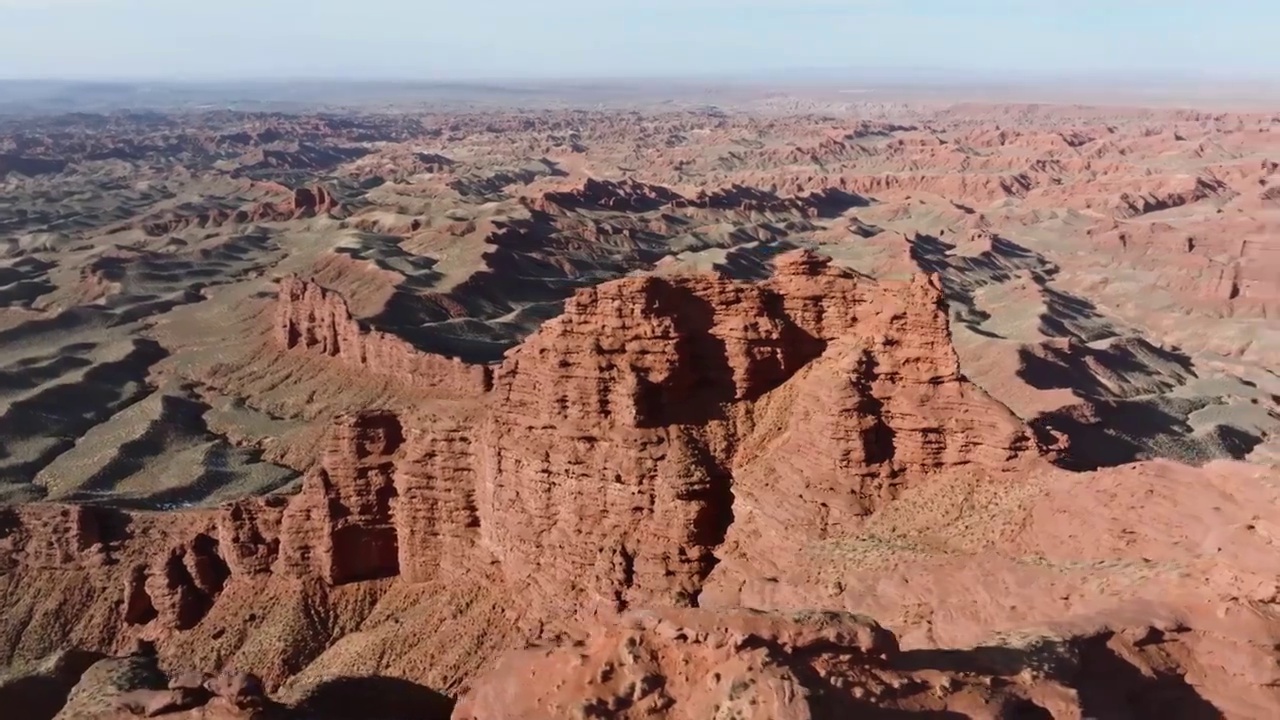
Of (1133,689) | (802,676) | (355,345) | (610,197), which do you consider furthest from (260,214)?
(1133,689)

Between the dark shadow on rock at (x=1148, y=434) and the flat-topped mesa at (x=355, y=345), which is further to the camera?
the dark shadow on rock at (x=1148, y=434)

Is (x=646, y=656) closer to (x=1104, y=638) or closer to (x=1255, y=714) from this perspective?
(x=1104, y=638)

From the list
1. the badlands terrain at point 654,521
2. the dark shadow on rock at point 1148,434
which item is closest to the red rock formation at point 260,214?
the badlands terrain at point 654,521

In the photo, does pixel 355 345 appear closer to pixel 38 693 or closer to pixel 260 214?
pixel 38 693

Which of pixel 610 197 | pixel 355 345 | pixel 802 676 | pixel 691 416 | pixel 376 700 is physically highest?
pixel 802 676

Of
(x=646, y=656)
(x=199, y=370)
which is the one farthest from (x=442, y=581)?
(x=199, y=370)

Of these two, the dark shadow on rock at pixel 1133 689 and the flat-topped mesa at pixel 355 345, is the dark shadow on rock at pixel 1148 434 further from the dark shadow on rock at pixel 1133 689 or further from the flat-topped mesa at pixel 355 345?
the dark shadow on rock at pixel 1133 689
